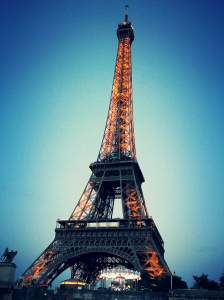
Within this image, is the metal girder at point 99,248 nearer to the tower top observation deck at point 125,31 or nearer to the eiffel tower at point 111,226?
the eiffel tower at point 111,226

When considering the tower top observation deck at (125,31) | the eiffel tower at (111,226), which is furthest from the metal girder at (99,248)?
the tower top observation deck at (125,31)

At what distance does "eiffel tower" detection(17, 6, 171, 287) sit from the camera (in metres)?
49.1

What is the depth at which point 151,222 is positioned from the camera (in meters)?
52.7

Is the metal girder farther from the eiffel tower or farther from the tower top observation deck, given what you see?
the tower top observation deck

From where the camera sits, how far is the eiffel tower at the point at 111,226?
1933 inches

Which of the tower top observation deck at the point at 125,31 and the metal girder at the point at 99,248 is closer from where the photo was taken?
the metal girder at the point at 99,248

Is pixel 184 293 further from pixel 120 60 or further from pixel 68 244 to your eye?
pixel 120 60

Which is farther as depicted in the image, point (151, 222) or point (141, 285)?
point (151, 222)

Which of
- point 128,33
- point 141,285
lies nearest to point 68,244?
point 141,285

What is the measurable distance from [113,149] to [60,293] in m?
33.5

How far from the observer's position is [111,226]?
5388 centimetres

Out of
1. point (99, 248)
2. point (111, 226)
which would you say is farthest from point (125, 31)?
point (99, 248)

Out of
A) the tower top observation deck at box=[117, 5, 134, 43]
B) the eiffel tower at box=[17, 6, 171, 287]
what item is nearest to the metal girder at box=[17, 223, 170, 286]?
the eiffel tower at box=[17, 6, 171, 287]

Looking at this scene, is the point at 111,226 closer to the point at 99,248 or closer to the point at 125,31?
the point at 99,248
